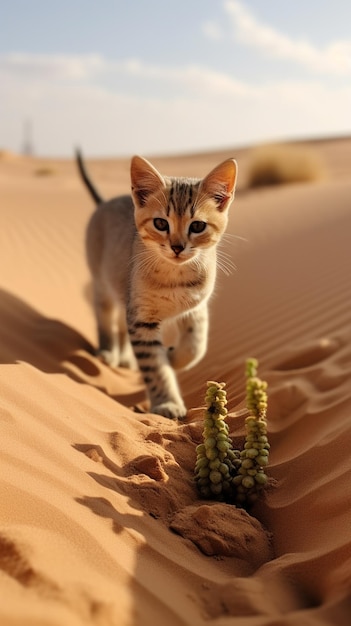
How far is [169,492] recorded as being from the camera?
97.2 inches

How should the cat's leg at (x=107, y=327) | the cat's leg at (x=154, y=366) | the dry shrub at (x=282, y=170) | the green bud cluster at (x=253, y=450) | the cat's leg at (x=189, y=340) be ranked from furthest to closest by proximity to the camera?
the dry shrub at (x=282, y=170) < the cat's leg at (x=107, y=327) < the cat's leg at (x=189, y=340) < the cat's leg at (x=154, y=366) < the green bud cluster at (x=253, y=450)

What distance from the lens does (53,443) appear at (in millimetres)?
2469

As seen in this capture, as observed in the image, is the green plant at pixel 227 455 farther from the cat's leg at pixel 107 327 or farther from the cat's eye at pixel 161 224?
the cat's leg at pixel 107 327

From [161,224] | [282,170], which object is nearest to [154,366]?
[161,224]

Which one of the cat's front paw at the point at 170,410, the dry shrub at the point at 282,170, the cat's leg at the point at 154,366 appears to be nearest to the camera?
the cat's front paw at the point at 170,410

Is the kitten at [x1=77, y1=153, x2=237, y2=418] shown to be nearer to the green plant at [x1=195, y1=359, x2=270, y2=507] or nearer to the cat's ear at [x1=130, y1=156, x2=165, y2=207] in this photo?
the cat's ear at [x1=130, y1=156, x2=165, y2=207]

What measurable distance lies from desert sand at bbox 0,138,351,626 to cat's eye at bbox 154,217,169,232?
3.40 feet

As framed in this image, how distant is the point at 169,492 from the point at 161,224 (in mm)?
1893

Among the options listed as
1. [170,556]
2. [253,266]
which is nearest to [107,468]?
[170,556]

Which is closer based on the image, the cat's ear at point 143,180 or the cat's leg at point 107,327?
the cat's ear at point 143,180

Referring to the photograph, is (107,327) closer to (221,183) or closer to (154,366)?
(154,366)

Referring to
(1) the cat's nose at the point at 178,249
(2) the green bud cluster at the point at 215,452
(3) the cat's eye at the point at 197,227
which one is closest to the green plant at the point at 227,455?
(2) the green bud cluster at the point at 215,452

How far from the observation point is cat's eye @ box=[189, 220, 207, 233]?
387 centimetres

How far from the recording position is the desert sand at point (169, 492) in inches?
67.4
